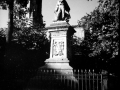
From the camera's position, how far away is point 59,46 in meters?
8.27

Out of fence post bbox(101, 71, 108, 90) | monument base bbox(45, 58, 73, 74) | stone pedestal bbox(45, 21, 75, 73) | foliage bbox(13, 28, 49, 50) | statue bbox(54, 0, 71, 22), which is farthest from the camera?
foliage bbox(13, 28, 49, 50)

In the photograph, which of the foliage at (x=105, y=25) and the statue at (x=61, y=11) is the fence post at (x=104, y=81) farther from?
the foliage at (x=105, y=25)

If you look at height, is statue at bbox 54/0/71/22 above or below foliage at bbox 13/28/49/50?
above

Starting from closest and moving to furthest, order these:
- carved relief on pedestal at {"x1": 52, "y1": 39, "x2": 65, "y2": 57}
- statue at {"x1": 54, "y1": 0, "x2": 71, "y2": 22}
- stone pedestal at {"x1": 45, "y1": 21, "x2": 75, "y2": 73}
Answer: stone pedestal at {"x1": 45, "y1": 21, "x2": 75, "y2": 73}, carved relief on pedestal at {"x1": 52, "y1": 39, "x2": 65, "y2": 57}, statue at {"x1": 54, "y1": 0, "x2": 71, "y2": 22}

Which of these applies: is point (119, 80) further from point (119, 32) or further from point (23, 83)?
point (23, 83)

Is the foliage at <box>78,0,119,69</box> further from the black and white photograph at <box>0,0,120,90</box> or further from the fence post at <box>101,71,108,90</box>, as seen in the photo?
the fence post at <box>101,71,108,90</box>

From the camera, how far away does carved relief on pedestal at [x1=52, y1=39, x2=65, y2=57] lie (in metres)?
8.16

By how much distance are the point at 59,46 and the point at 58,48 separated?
0.13 m

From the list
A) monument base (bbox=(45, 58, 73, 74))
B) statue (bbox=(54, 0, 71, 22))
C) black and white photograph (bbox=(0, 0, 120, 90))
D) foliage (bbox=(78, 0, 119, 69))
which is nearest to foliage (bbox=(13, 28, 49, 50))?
black and white photograph (bbox=(0, 0, 120, 90))

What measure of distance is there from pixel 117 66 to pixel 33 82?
8.73 meters

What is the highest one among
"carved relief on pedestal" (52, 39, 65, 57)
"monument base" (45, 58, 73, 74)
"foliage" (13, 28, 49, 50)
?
"foliage" (13, 28, 49, 50)

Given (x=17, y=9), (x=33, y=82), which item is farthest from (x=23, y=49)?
(x=33, y=82)

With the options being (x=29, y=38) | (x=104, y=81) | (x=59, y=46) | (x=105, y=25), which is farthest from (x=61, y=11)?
(x=29, y=38)

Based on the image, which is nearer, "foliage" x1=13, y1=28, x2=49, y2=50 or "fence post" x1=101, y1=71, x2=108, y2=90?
"fence post" x1=101, y1=71, x2=108, y2=90
